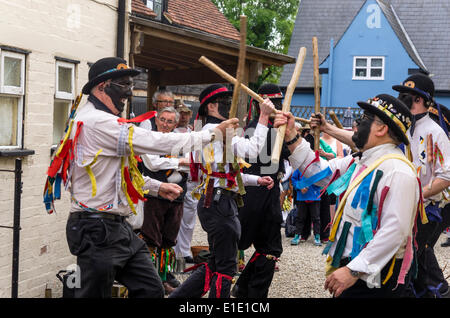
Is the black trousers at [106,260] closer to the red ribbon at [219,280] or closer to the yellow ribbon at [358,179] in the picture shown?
the red ribbon at [219,280]

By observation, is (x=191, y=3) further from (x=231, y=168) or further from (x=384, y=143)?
(x=384, y=143)

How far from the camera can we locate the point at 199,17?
1509 centimetres

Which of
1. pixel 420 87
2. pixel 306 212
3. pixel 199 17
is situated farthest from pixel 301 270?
pixel 199 17

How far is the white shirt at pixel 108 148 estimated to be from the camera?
3.87m

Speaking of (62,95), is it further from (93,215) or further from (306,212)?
(306,212)

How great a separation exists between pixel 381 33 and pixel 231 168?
24896 mm

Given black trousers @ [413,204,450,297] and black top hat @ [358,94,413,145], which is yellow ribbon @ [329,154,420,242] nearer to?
black top hat @ [358,94,413,145]

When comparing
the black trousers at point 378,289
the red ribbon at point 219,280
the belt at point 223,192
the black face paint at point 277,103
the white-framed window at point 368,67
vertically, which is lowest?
the red ribbon at point 219,280

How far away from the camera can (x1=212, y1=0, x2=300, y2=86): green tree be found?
32.4 meters

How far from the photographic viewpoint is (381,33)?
1107 inches

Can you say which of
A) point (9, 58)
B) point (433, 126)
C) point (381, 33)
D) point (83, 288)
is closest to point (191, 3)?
point (9, 58)

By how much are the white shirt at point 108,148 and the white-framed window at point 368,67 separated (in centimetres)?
2547

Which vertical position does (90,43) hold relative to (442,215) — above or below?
above

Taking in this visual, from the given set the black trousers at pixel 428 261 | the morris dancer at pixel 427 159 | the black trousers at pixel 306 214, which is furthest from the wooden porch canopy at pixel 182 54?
the black trousers at pixel 428 261
